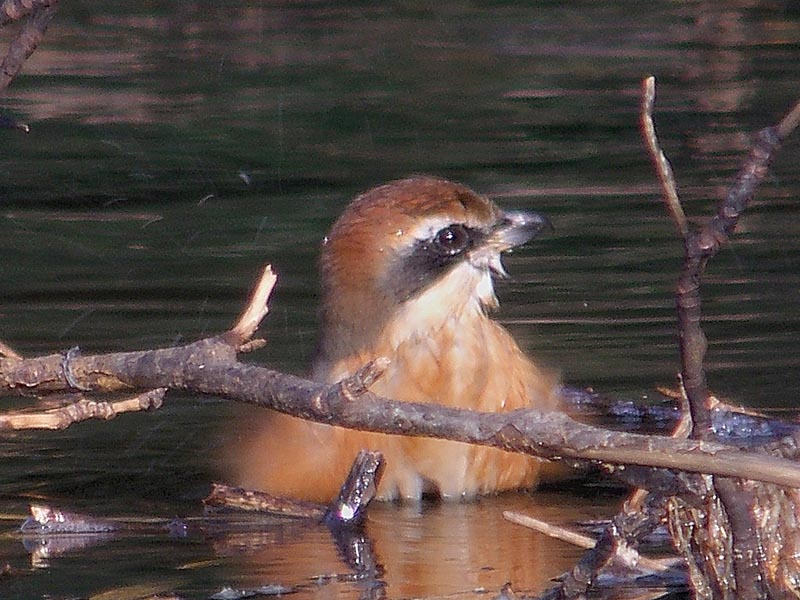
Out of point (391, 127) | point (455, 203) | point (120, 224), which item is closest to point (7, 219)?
point (120, 224)

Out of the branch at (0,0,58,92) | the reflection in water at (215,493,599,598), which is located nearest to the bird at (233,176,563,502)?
the reflection in water at (215,493,599,598)

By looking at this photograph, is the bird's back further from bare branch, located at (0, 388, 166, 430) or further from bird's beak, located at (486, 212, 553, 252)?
bare branch, located at (0, 388, 166, 430)

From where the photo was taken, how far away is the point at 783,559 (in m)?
4.75

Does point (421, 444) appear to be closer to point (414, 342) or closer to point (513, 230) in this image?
point (414, 342)

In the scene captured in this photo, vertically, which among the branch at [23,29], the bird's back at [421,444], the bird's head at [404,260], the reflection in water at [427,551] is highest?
the branch at [23,29]

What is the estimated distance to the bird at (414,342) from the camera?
6.72 m

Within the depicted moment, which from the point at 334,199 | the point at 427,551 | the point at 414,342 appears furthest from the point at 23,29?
the point at 334,199

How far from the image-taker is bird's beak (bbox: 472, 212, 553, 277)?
700 centimetres

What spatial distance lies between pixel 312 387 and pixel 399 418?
0.21m

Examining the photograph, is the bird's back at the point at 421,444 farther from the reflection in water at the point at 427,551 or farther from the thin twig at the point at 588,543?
the thin twig at the point at 588,543

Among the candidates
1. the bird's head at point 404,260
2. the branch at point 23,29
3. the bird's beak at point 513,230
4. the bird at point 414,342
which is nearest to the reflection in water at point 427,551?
the bird at point 414,342

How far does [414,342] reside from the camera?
6840 mm

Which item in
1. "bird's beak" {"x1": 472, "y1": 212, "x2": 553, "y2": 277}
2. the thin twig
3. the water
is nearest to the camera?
the thin twig

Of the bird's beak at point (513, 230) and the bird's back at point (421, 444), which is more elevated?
the bird's beak at point (513, 230)
